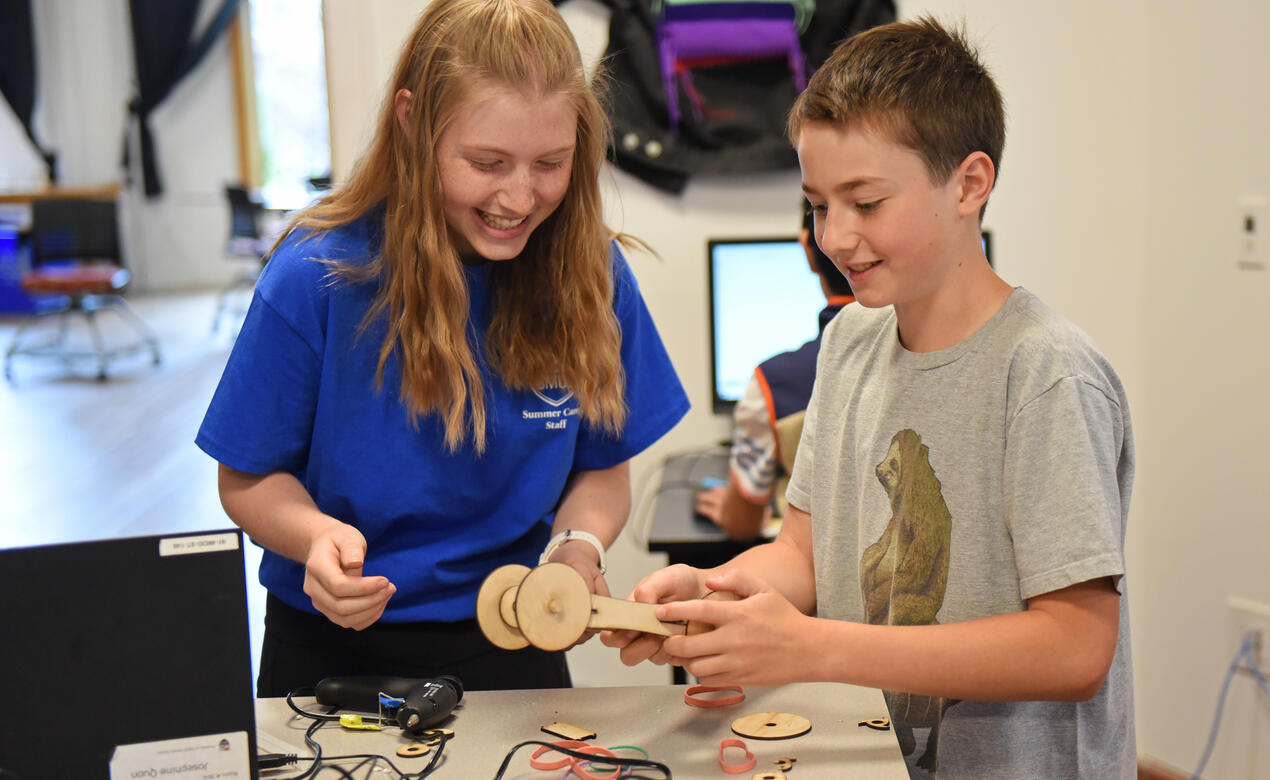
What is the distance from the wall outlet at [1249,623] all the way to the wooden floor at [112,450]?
222 centimetres

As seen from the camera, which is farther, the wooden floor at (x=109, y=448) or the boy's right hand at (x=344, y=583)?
the wooden floor at (x=109, y=448)

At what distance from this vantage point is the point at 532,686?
127cm

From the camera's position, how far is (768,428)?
1858 millimetres

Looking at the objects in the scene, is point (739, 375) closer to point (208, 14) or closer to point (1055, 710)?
point (1055, 710)

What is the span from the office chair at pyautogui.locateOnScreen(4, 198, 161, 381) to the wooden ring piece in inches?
247

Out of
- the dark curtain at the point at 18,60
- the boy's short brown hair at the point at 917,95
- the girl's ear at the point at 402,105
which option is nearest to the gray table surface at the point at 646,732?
the boy's short brown hair at the point at 917,95

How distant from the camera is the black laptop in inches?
31.9

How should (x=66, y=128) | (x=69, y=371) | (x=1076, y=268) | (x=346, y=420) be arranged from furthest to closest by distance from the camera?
(x=66, y=128) → (x=69, y=371) → (x=1076, y=268) → (x=346, y=420)

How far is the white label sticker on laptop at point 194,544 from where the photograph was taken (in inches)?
32.5

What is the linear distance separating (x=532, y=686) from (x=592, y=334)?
410 millimetres

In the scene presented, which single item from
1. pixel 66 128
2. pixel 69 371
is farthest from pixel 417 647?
pixel 66 128

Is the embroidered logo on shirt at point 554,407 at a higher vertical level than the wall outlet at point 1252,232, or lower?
lower

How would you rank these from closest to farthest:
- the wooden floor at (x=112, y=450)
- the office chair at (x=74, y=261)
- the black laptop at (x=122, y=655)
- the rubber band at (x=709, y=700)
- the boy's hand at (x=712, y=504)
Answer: the black laptop at (x=122, y=655)
the rubber band at (x=709, y=700)
the boy's hand at (x=712, y=504)
the wooden floor at (x=112, y=450)
the office chair at (x=74, y=261)

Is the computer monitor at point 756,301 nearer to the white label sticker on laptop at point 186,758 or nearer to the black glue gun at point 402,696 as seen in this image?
the black glue gun at point 402,696
